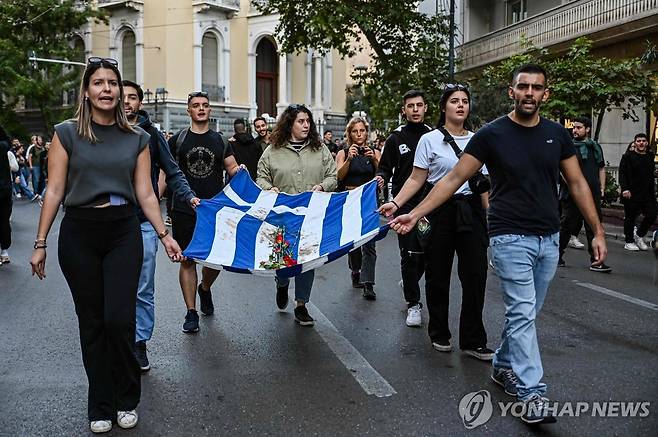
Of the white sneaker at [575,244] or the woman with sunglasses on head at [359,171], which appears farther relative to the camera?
the white sneaker at [575,244]

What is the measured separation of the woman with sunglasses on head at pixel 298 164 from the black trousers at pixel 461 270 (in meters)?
1.34

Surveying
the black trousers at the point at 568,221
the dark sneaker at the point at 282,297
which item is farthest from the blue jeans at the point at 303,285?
A: the black trousers at the point at 568,221

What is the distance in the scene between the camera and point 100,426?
13.5 ft

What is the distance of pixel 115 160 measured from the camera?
13.5ft

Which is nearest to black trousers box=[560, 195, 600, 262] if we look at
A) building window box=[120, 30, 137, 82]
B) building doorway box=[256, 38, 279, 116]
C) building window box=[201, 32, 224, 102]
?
building window box=[201, 32, 224, 102]

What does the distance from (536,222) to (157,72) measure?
40.1 meters

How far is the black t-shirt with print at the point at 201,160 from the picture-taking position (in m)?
6.48

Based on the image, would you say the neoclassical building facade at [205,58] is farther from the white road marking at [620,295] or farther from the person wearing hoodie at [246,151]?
the white road marking at [620,295]

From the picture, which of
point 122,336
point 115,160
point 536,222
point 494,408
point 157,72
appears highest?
point 157,72

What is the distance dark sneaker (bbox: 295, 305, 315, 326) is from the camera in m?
6.68

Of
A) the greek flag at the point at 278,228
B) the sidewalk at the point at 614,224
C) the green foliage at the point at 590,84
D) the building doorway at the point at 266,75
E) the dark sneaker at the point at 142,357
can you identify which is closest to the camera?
the dark sneaker at the point at 142,357

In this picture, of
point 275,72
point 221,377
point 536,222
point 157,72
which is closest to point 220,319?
point 221,377

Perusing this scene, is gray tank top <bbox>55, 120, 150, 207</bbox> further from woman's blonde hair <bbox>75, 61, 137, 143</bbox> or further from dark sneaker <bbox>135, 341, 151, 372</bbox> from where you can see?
dark sneaker <bbox>135, 341, 151, 372</bbox>

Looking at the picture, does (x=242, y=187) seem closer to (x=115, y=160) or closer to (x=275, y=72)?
(x=115, y=160)
